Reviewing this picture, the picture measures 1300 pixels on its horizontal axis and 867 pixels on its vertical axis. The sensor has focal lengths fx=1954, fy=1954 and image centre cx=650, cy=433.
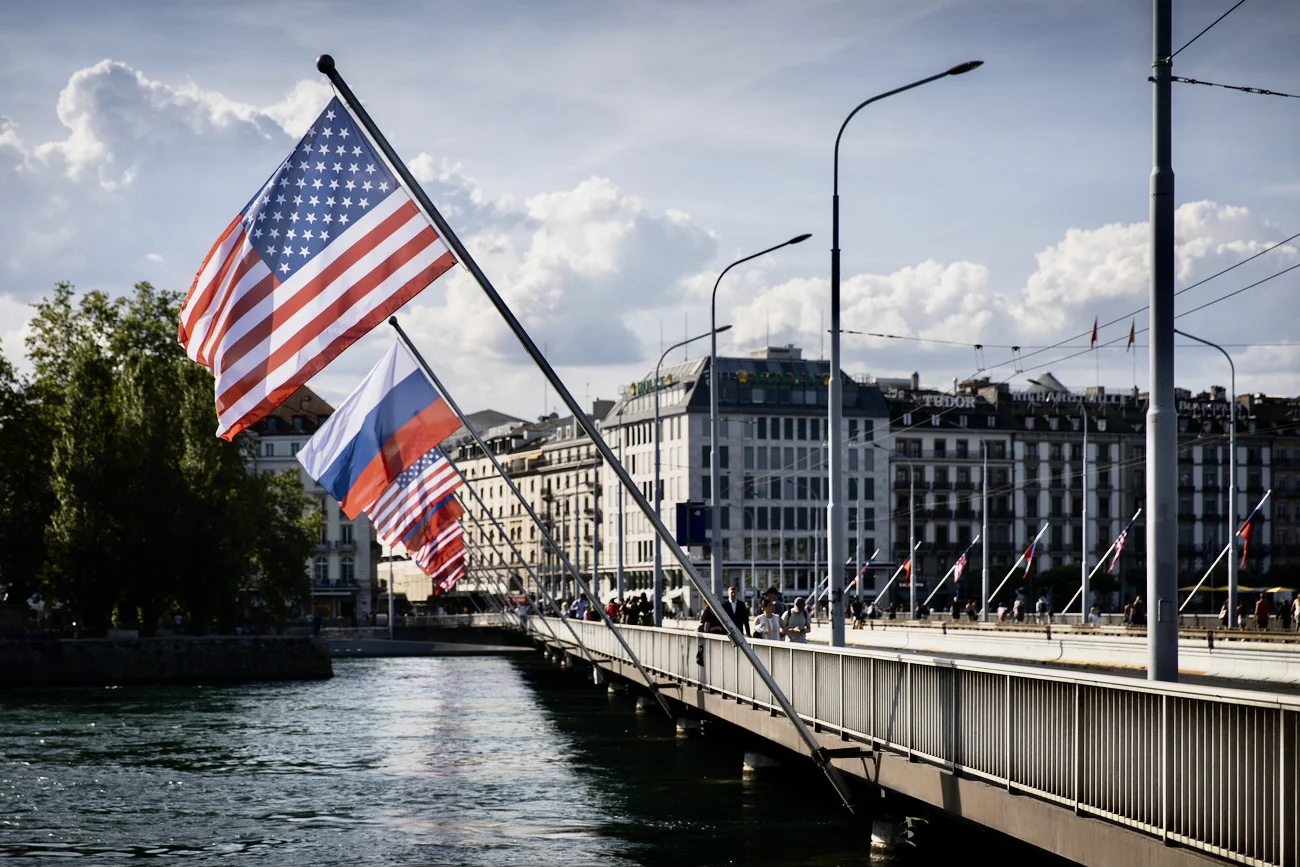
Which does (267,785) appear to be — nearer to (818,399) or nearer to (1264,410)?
(818,399)

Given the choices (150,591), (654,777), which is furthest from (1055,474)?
(654,777)

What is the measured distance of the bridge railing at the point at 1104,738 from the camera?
11406 mm

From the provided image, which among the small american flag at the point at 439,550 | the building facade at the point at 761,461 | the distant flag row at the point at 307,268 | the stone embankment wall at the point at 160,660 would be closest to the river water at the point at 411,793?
the small american flag at the point at 439,550

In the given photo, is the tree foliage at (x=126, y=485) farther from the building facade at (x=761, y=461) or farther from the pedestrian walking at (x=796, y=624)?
the building facade at (x=761, y=461)

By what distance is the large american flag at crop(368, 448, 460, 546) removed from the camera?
46375 millimetres

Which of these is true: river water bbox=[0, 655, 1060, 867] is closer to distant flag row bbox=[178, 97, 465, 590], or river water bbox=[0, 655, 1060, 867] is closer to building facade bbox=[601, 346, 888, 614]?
distant flag row bbox=[178, 97, 465, 590]

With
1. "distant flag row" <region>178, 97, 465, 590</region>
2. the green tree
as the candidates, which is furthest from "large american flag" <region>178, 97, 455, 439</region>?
the green tree

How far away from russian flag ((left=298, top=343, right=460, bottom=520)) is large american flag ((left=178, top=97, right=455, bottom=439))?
1647 cm

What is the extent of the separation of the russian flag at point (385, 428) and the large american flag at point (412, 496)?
316 inches

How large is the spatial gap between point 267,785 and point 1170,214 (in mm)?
19687

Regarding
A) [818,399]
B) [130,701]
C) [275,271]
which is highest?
[818,399]

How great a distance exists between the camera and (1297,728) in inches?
428

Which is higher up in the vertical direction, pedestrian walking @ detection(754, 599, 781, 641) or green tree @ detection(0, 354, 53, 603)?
green tree @ detection(0, 354, 53, 603)

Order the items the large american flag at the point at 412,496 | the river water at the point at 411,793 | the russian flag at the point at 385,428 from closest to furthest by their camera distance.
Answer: the river water at the point at 411,793 → the russian flag at the point at 385,428 → the large american flag at the point at 412,496
